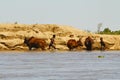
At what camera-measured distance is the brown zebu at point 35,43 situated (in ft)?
207

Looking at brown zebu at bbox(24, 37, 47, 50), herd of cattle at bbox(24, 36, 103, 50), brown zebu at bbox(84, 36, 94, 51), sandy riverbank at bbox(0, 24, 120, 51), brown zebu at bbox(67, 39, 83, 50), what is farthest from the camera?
brown zebu at bbox(84, 36, 94, 51)

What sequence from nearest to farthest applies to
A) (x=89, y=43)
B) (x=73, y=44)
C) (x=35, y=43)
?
(x=35, y=43) < (x=73, y=44) < (x=89, y=43)

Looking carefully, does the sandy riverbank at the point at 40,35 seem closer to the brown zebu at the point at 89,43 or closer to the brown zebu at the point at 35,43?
the brown zebu at the point at 35,43

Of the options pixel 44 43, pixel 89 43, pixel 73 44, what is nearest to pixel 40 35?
pixel 73 44

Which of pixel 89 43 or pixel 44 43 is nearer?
pixel 44 43

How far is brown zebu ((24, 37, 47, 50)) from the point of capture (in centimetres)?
6316

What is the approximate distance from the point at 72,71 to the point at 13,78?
4.52m

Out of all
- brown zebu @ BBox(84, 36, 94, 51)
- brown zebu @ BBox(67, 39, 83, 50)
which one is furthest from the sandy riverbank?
brown zebu @ BBox(84, 36, 94, 51)

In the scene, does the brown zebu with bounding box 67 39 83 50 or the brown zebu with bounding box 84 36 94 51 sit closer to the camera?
the brown zebu with bounding box 67 39 83 50

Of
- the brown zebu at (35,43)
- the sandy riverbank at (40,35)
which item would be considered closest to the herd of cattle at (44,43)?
the brown zebu at (35,43)

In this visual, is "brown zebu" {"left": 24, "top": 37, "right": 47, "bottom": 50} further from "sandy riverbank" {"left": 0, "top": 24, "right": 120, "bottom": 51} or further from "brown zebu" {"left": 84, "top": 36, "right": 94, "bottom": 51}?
"brown zebu" {"left": 84, "top": 36, "right": 94, "bottom": 51}

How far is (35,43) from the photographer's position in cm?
6316

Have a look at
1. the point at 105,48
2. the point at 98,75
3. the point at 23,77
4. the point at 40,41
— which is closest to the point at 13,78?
the point at 23,77

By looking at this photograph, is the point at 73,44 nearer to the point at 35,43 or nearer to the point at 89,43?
the point at 89,43
